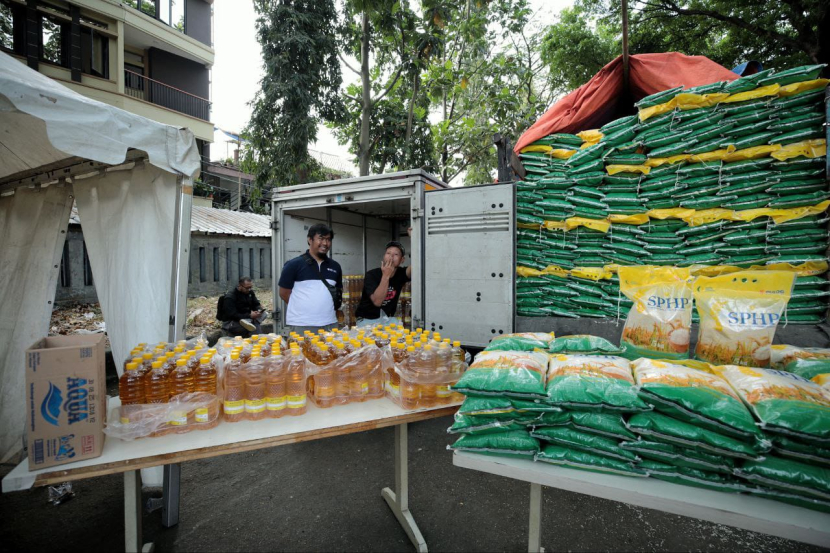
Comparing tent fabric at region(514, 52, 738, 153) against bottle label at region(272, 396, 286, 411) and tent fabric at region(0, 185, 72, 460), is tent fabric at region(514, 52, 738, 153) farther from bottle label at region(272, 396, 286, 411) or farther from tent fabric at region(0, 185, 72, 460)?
tent fabric at region(0, 185, 72, 460)

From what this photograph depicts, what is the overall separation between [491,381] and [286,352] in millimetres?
1171

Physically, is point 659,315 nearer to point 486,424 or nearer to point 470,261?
point 486,424

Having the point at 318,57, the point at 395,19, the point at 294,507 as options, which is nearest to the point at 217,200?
the point at 318,57

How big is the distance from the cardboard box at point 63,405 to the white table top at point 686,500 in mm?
1616

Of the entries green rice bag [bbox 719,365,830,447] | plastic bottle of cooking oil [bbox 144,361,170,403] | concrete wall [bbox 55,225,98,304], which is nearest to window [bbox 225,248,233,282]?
concrete wall [bbox 55,225,98,304]

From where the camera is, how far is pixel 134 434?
63.4 inches

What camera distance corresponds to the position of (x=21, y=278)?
306 cm

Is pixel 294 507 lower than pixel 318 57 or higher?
lower

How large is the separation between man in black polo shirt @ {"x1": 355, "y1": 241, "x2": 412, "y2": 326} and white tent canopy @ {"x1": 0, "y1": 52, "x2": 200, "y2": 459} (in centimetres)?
189

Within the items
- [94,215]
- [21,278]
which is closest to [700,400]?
[94,215]

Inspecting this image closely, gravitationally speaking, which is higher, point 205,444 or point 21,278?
point 21,278

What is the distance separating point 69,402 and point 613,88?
5.12 meters

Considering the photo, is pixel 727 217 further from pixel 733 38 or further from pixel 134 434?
pixel 733 38

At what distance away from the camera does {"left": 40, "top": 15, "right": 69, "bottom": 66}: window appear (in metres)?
10.6
